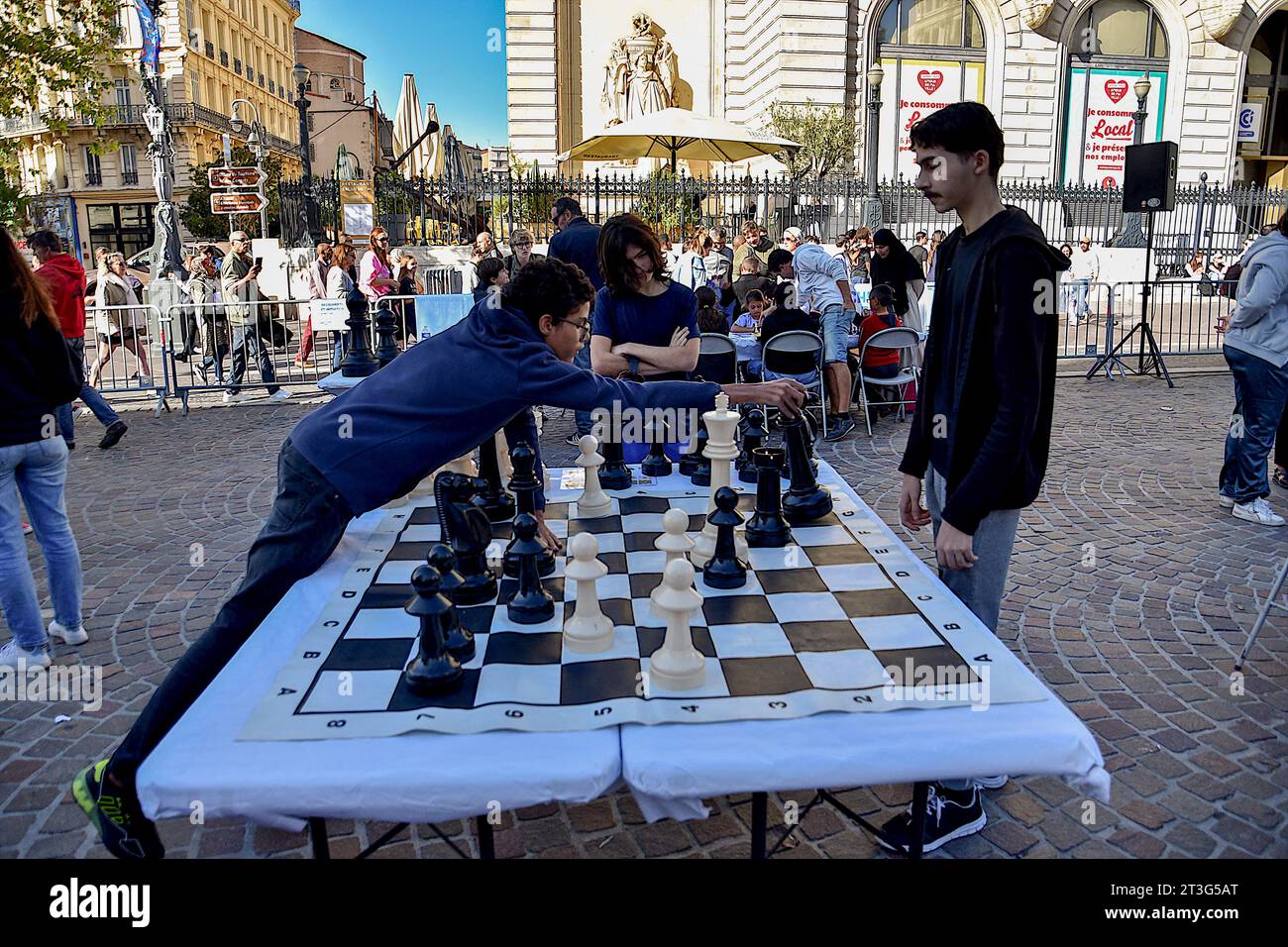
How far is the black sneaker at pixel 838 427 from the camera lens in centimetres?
→ 837

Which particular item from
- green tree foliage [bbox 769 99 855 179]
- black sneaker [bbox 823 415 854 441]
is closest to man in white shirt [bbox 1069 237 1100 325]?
green tree foliage [bbox 769 99 855 179]

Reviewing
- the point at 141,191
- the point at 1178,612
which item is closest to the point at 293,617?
the point at 1178,612

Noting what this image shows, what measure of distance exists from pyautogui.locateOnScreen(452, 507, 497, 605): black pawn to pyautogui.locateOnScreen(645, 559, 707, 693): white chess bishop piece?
0.53m

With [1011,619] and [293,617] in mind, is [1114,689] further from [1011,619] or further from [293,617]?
[293,617]

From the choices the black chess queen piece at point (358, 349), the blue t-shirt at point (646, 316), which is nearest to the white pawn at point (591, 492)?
the blue t-shirt at point (646, 316)

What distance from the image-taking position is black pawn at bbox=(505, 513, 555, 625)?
2193 mm

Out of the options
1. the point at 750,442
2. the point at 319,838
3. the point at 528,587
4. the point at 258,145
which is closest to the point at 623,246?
the point at 750,442

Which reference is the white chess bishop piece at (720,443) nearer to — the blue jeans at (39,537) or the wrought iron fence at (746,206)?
the blue jeans at (39,537)

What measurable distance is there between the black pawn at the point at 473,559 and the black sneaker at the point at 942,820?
54.5 inches

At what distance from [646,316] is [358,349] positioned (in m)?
2.22

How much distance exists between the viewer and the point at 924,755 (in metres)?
1.68

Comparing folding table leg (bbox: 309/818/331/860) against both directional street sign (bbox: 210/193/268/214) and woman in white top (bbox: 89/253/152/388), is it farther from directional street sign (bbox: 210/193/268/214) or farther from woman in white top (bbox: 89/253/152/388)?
directional street sign (bbox: 210/193/268/214)

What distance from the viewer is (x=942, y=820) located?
2695 mm
